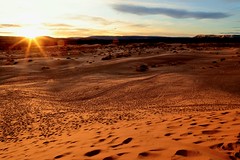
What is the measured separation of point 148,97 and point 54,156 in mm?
7391

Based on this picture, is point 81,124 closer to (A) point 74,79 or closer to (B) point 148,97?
(B) point 148,97

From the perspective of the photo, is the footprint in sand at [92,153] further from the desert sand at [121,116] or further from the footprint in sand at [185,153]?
the footprint in sand at [185,153]

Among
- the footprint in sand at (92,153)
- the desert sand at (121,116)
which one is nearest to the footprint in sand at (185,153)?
the desert sand at (121,116)

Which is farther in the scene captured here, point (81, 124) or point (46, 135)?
point (81, 124)

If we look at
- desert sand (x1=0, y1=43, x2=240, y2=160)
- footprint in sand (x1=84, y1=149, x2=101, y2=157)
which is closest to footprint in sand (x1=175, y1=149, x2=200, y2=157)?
desert sand (x1=0, y1=43, x2=240, y2=160)

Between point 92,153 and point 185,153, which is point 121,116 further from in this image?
point 185,153

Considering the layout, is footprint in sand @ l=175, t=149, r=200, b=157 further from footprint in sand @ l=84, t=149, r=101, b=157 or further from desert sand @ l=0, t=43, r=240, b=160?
footprint in sand @ l=84, t=149, r=101, b=157

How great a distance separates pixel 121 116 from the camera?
375 inches

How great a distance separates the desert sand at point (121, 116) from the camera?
544cm

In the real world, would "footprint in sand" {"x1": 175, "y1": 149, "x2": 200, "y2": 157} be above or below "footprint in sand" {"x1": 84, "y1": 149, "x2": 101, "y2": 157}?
above

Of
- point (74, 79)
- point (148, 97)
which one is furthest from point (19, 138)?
point (74, 79)

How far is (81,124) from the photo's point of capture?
28.9ft

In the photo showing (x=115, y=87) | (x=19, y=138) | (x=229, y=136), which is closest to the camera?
(x=229, y=136)

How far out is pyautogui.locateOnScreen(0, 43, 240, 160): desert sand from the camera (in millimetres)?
5441
